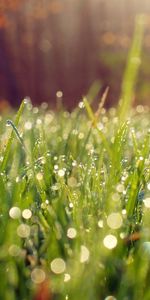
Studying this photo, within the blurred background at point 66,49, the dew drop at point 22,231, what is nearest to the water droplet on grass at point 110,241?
the dew drop at point 22,231

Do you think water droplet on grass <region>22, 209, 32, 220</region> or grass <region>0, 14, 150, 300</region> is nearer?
grass <region>0, 14, 150, 300</region>

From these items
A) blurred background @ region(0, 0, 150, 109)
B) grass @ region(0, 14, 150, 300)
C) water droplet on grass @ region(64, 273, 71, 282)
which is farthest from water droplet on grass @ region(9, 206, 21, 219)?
blurred background @ region(0, 0, 150, 109)

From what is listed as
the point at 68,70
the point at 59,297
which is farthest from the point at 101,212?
the point at 68,70

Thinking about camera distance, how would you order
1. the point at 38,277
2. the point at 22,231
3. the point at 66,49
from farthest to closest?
1. the point at 66,49
2. the point at 22,231
3. the point at 38,277

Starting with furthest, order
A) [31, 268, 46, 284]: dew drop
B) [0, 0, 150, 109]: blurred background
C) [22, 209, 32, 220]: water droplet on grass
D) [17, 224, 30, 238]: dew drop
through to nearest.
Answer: [0, 0, 150, 109]: blurred background
[22, 209, 32, 220]: water droplet on grass
[17, 224, 30, 238]: dew drop
[31, 268, 46, 284]: dew drop

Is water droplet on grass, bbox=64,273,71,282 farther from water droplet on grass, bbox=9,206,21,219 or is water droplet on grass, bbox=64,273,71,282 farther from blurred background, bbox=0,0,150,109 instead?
blurred background, bbox=0,0,150,109

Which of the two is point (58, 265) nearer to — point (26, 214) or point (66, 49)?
point (26, 214)

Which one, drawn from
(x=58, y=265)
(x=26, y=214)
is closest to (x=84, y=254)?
(x=58, y=265)

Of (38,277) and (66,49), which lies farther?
(66,49)
